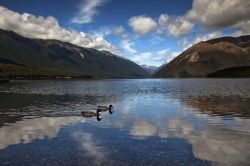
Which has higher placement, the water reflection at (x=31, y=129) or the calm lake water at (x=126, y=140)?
the calm lake water at (x=126, y=140)

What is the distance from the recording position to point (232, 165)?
72.3 ft

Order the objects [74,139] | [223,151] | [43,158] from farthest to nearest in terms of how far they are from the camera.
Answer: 1. [74,139]
2. [223,151]
3. [43,158]

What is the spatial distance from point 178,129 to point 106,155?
44.4 ft

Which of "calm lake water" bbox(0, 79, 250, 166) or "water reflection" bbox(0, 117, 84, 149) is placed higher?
"calm lake water" bbox(0, 79, 250, 166)

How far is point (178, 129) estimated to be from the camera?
35.7m

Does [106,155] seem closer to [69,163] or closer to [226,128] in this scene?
[69,163]

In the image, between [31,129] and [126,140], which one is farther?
[31,129]

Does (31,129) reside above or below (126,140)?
below

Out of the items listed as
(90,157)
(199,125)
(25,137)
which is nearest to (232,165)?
(90,157)

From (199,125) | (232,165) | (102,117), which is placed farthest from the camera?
(102,117)

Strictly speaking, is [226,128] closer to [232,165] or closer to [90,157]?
[232,165]

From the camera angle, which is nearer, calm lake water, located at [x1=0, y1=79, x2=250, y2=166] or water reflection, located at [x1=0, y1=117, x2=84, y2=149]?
calm lake water, located at [x1=0, y1=79, x2=250, y2=166]

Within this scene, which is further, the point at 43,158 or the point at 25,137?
the point at 25,137

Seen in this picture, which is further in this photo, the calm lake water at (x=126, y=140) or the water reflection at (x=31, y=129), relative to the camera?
the water reflection at (x=31, y=129)
